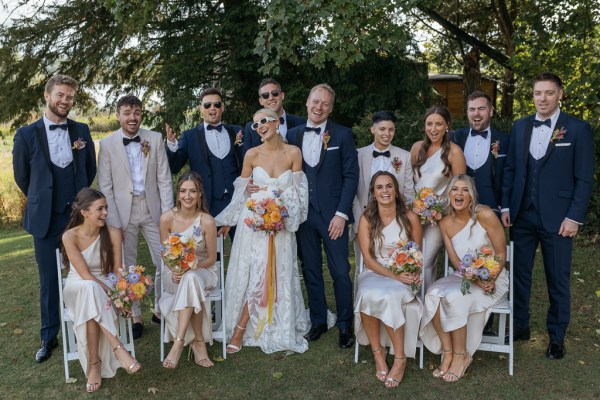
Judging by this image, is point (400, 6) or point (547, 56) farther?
Result: point (547, 56)

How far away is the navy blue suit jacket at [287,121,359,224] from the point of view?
527cm

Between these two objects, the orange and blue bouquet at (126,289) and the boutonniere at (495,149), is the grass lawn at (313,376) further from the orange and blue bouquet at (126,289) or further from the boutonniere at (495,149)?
the boutonniere at (495,149)

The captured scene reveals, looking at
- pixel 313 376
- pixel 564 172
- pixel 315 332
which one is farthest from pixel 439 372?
pixel 564 172

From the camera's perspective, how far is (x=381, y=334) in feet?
16.5

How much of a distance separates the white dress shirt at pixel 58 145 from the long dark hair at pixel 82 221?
1.55 feet

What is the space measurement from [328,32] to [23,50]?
6836mm

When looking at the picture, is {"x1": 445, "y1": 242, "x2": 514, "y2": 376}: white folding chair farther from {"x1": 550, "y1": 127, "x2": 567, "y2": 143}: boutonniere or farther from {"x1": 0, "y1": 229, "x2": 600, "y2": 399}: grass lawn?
{"x1": 550, "y1": 127, "x2": 567, "y2": 143}: boutonniere

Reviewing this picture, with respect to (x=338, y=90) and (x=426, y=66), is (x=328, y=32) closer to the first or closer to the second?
(x=338, y=90)

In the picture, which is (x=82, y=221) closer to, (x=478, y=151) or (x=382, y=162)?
(x=382, y=162)

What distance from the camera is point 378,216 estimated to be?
5.08 meters

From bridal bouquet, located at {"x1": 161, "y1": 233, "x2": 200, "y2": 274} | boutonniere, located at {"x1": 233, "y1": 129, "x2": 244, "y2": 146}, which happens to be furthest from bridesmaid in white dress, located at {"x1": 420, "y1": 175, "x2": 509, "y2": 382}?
boutonniere, located at {"x1": 233, "y1": 129, "x2": 244, "y2": 146}

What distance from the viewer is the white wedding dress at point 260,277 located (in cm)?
531

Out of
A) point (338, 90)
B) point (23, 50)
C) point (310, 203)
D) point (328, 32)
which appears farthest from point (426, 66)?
point (23, 50)

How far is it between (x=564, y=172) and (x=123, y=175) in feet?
13.7
